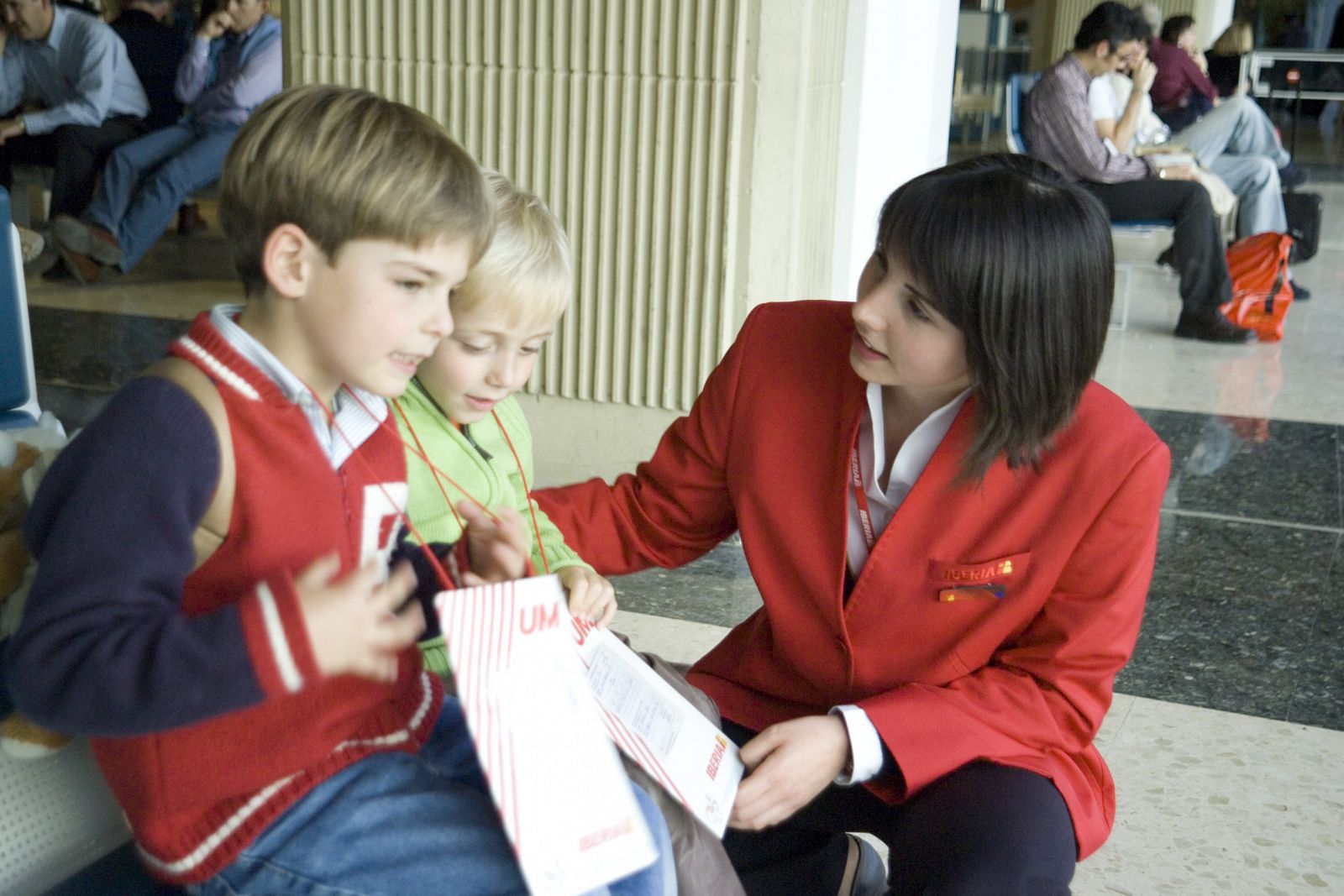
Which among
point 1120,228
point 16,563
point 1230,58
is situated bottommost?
point 1120,228

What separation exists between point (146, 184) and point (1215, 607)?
5443 millimetres

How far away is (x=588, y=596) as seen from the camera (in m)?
1.45

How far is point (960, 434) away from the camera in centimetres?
164

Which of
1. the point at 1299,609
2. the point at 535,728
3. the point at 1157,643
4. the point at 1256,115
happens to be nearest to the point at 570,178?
the point at 1157,643

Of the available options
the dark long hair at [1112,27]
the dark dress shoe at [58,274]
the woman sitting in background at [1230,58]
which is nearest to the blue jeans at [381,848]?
the dark long hair at [1112,27]

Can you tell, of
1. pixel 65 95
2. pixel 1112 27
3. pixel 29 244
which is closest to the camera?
pixel 29 244

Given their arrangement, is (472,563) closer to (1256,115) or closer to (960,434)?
(960,434)

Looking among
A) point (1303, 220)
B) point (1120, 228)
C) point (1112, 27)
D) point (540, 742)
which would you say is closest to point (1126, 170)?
point (1120, 228)

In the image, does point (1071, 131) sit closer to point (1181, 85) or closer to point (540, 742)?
point (1181, 85)

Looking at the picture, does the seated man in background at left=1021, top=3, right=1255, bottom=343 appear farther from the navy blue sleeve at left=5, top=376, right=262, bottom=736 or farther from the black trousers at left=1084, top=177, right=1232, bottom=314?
the navy blue sleeve at left=5, top=376, right=262, bottom=736

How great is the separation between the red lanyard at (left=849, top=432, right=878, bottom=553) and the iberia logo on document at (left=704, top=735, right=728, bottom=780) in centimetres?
34

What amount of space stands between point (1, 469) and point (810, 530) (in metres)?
0.94

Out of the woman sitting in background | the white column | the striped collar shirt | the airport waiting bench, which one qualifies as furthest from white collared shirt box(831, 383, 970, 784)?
the woman sitting in background

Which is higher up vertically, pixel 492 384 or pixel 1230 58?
pixel 1230 58
